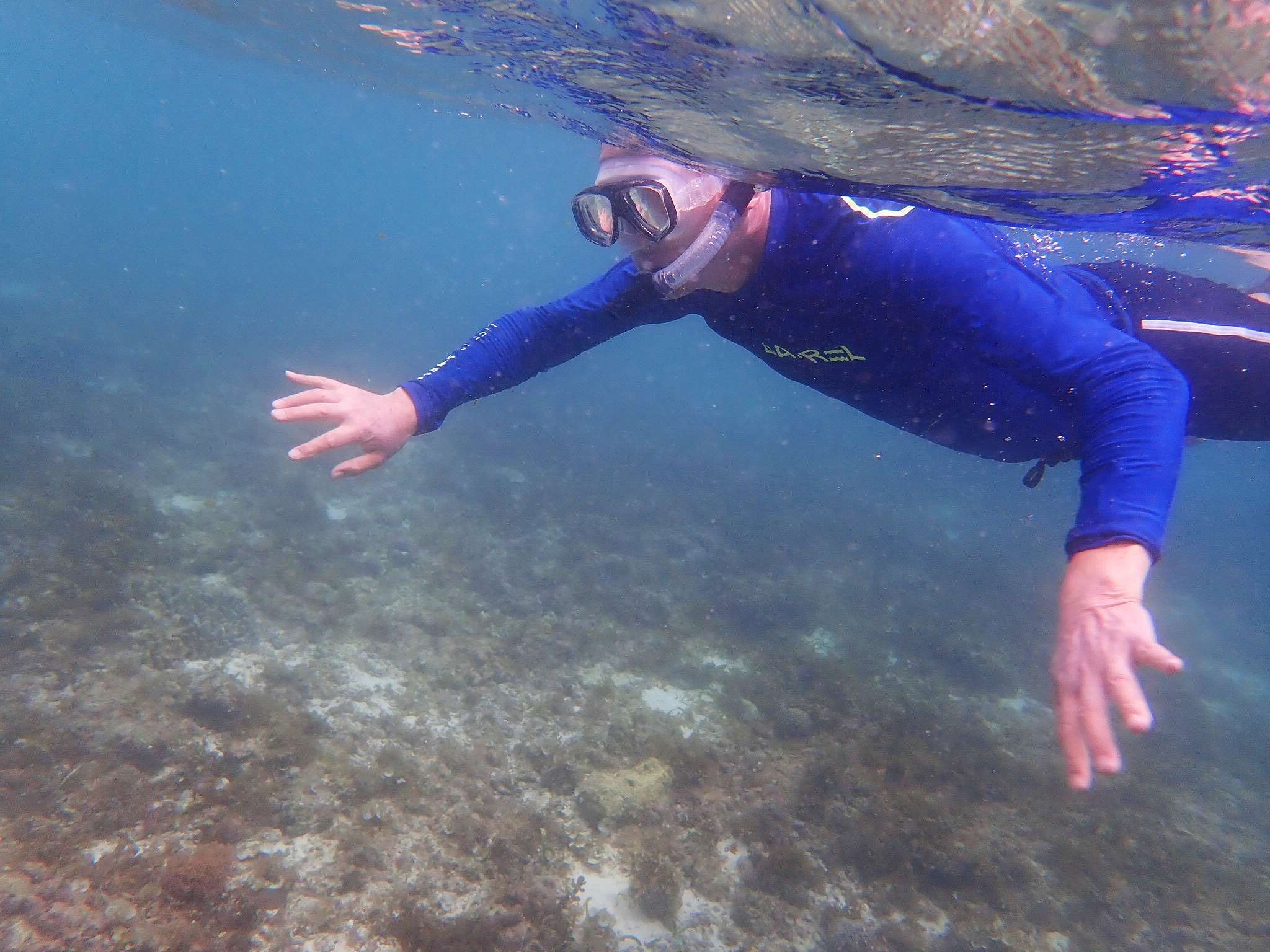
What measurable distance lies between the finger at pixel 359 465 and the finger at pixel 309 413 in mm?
241

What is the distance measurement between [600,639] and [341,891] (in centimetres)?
474

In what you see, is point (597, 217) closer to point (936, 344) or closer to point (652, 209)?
point (652, 209)

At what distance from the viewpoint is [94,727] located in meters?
5.41

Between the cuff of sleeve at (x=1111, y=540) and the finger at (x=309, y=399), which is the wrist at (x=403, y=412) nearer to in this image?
the finger at (x=309, y=399)

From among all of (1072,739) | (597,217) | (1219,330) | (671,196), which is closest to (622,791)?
(1072,739)

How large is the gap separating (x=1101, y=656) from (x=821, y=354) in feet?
6.87

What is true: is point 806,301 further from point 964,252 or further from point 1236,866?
point 1236,866

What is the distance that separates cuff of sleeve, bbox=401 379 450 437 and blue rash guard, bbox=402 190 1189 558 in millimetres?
11

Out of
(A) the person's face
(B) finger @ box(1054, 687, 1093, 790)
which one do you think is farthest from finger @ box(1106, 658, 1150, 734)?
(A) the person's face

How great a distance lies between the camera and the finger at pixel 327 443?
289 cm

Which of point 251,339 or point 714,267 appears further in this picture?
point 251,339

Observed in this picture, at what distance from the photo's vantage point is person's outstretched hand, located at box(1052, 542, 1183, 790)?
171 cm

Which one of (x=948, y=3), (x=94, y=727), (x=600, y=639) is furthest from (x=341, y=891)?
(x=948, y=3)

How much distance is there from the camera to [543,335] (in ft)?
13.4
